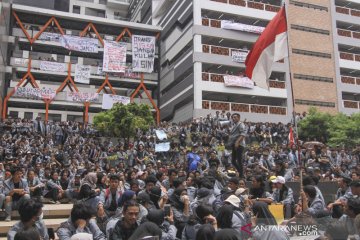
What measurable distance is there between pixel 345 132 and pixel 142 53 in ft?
55.8

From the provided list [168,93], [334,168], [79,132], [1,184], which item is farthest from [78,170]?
[168,93]

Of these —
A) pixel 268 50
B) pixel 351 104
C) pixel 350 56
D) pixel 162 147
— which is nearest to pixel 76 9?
pixel 350 56

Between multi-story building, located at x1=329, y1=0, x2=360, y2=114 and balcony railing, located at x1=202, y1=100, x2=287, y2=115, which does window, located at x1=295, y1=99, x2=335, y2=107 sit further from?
balcony railing, located at x1=202, y1=100, x2=287, y2=115

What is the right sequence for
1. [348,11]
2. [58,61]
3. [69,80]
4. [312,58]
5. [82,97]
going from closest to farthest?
1. [82,97]
2. [69,80]
3. [58,61]
4. [312,58]
5. [348,11]

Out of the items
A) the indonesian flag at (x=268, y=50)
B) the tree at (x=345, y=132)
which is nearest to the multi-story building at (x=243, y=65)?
the tree at (x=345, y=132)

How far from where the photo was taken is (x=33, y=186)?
968 centimetres

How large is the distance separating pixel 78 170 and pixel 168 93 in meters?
24.9

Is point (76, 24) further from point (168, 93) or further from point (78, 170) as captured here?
point (78, 170)

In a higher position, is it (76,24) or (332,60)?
(76,24)

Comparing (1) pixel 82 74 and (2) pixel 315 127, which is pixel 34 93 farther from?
(2) pixel 315 127

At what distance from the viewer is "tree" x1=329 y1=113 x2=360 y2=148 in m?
25.7

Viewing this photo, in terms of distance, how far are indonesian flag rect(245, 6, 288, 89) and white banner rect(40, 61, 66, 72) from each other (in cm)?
2612

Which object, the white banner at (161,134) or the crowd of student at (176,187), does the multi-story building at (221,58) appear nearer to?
the crowd of student at (176,187)

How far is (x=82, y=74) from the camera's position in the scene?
32.4 metres
